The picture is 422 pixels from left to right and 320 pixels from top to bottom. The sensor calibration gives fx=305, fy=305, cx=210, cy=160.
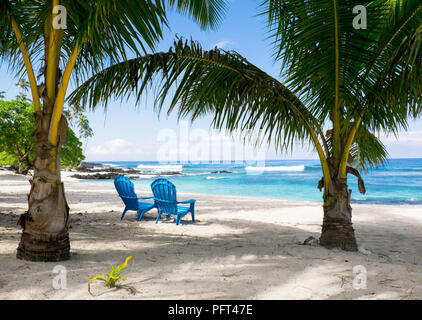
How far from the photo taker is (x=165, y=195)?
6133mm

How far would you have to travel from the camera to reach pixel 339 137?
4094 mm

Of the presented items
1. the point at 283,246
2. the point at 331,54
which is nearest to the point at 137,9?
the point at 331,54

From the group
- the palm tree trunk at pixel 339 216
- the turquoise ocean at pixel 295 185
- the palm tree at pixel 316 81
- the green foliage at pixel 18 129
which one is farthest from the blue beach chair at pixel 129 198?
the green foliage at pixel 18 129

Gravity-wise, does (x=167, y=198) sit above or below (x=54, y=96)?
below

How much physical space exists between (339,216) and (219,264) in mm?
1866

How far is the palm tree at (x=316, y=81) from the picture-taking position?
3.50m

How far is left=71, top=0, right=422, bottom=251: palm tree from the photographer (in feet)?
11.5

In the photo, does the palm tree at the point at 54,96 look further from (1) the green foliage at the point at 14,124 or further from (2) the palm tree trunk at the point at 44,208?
(1) the green foliage at the point at 14,124

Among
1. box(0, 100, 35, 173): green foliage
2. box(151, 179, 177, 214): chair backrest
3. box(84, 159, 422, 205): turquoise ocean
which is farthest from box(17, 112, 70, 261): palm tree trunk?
box(0, 100, 35, 173): green foliage

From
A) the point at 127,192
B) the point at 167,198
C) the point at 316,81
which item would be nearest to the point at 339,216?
the point at 316,81

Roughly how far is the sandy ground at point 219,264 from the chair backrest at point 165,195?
34 centimetres

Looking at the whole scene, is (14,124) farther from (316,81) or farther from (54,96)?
(316,81)

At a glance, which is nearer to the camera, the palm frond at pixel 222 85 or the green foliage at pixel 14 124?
the palm frond at pixel 222 85
